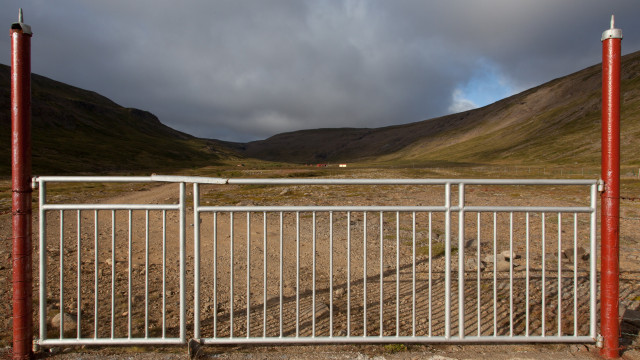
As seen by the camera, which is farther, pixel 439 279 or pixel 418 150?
pixel 418 150

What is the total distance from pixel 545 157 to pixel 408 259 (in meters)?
90.9

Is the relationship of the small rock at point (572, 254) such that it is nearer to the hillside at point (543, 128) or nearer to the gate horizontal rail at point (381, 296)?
the gate horizontal rail at point (381, 296)

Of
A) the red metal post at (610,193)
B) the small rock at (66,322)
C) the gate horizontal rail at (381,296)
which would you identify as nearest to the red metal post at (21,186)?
the small rock at (66,322)

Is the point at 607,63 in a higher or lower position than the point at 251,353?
higher

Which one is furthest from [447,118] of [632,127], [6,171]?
[6,171]

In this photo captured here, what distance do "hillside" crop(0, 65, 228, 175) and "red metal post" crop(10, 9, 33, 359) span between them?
65.6 m

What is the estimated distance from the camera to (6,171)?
54562mm

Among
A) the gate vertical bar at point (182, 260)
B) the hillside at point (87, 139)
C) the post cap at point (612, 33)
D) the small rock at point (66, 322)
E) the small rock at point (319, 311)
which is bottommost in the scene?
the small rock at point (319, 311)

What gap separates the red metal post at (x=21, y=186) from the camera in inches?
144

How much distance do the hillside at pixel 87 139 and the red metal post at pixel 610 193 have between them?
69.4 m

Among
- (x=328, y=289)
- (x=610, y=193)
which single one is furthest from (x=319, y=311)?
(x=610, y=193)

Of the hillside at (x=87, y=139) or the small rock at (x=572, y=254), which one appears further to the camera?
the hillside at (x=87, y=139)

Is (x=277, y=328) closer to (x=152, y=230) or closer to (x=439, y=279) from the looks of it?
(x=439, y=279)

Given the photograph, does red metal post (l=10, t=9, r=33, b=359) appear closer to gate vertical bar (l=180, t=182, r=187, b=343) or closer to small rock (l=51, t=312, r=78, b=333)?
small rock (l=51, t=312, r=78, b=333)
